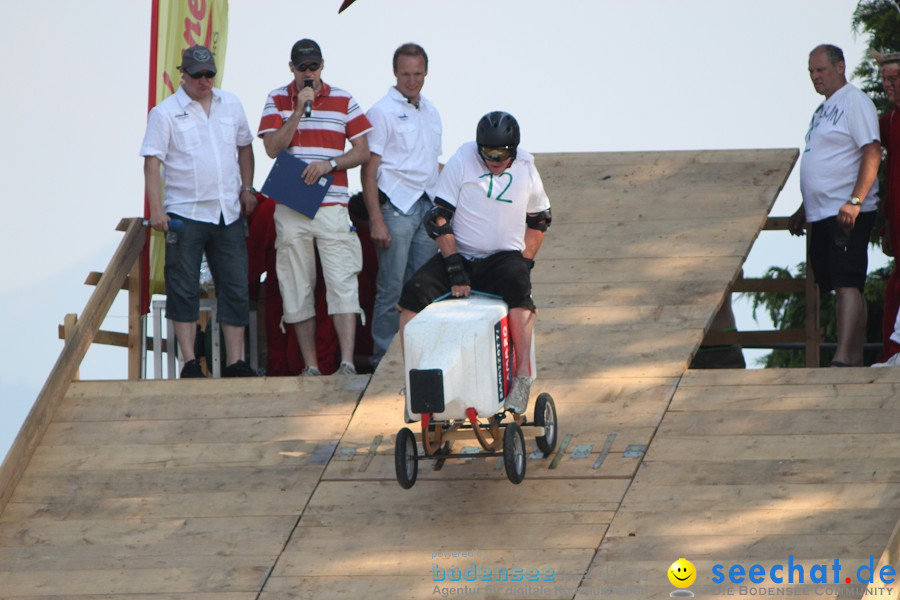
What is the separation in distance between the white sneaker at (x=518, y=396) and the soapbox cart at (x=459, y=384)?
0.03m

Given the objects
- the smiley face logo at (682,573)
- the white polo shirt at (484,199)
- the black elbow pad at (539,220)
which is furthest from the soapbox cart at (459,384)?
the smiley face logo at (682,573)

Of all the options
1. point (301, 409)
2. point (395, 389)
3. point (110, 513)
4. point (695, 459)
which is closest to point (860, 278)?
point (695, 459)

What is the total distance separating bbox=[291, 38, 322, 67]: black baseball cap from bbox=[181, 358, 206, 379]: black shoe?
1.92 metres

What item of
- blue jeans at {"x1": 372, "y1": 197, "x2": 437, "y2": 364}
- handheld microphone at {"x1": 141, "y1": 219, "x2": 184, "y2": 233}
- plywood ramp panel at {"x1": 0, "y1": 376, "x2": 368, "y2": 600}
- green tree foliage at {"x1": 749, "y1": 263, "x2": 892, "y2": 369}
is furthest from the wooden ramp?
green tree foliage at {"x1": 749, "y1": 263, "x2": 892, "y2": 369}

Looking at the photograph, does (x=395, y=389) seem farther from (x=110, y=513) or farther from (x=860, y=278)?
(x=860, y=278)

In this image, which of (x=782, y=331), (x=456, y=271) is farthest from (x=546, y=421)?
(x=782, y=331)

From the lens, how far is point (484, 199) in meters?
8.04

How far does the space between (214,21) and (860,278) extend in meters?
5.00

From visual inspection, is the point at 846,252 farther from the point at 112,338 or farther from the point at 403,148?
the point at 112,338

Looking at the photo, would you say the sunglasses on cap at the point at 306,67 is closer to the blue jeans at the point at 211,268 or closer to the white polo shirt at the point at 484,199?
the blue jeans at the point at 211,268

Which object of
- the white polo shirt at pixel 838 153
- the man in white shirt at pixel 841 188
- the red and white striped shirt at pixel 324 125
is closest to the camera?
the man in white shirt at pixel 841 188

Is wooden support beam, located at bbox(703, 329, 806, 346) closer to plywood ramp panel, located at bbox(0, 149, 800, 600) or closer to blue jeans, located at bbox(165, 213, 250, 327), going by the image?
plywood ramp panel, located at bbox(0, 149, 800, 600)

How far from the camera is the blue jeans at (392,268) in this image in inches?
376

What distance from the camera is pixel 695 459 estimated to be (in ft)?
26.0
